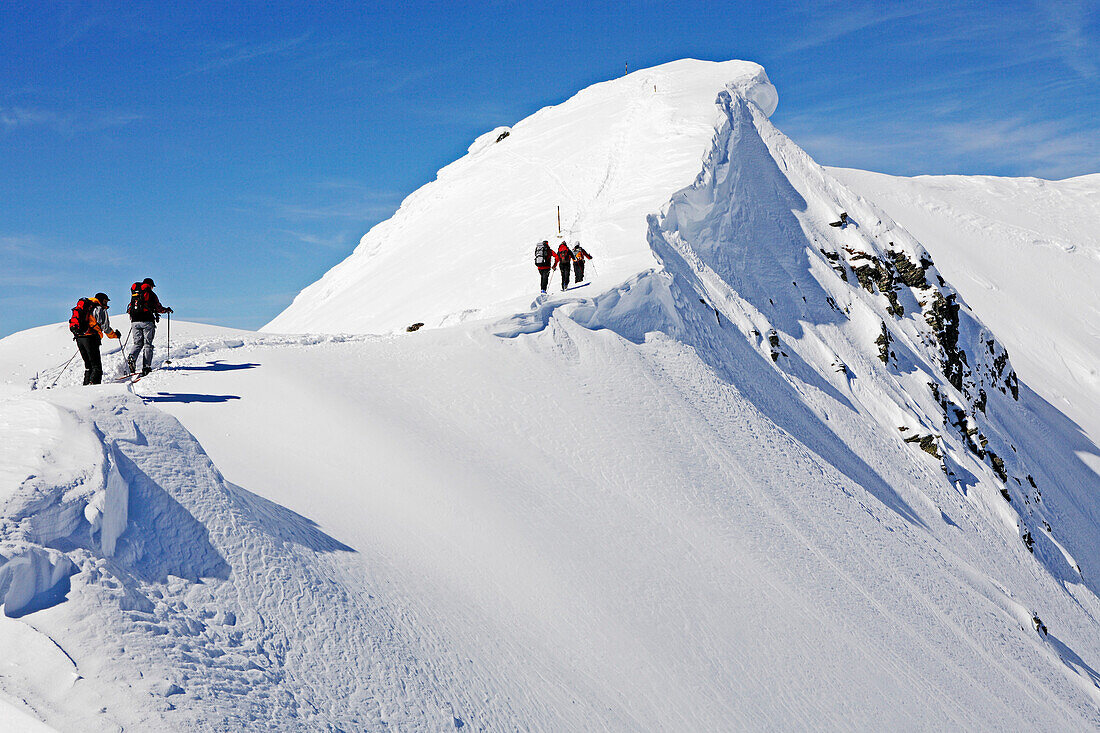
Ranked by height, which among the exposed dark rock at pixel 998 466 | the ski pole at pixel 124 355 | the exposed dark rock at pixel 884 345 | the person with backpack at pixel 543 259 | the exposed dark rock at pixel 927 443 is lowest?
the exposed dark rock at pixel 998 466

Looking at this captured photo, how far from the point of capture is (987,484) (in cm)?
2697

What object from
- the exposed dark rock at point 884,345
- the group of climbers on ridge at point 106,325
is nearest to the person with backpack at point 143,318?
the group of climbers on ridge at point 106,325

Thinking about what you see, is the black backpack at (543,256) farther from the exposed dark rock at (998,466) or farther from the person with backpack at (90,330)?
the exposed dark rock at (998,466)

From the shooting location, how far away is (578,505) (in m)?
13.4

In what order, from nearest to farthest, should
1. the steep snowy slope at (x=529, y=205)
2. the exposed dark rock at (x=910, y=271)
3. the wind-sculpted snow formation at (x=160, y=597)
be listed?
the wind-sculpted snow formation at (x=160, y=597)
the steep snowy slope at (x=529, y=205)
the exposed dark rock at (x=910, y=271)

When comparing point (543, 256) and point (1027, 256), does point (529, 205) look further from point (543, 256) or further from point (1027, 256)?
point (1027, 256)

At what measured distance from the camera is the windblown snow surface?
7.23 meters

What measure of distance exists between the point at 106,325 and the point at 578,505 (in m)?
8.15

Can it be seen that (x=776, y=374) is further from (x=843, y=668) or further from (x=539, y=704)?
(x=539, y=704)

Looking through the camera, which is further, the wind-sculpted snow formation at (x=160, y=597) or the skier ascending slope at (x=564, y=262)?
the skier ascending slope at (x=564, y=262)

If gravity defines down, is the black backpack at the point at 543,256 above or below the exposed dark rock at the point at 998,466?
above

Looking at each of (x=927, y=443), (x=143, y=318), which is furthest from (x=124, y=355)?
(x=927, y=443)

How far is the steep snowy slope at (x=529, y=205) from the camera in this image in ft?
81.8

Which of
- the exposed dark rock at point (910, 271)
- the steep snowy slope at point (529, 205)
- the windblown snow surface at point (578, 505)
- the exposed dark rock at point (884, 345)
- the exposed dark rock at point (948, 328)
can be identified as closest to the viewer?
the windblown snow surface at point (578, 505)
